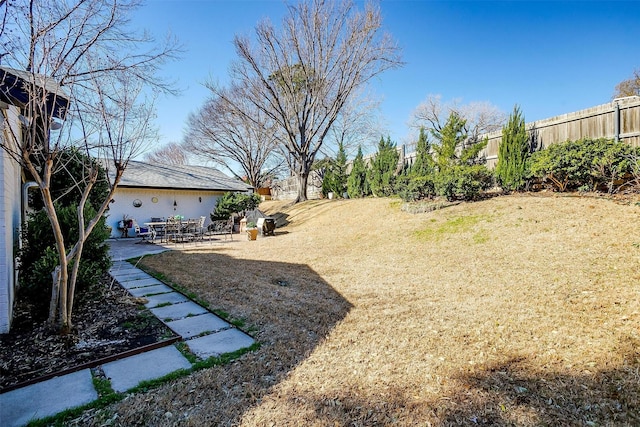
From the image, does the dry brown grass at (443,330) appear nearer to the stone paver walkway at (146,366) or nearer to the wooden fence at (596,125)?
the stone paver walkway at (146,366)

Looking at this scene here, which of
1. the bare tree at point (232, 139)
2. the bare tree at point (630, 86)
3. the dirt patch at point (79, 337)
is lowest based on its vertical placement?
the dirt patch at point (79, 337)

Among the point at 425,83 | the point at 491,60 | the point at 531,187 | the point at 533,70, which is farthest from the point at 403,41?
the point at 531,187

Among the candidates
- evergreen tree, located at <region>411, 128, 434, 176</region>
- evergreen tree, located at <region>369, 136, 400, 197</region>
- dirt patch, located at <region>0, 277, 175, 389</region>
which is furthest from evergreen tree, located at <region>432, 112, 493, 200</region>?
dirt patch, located at <region>0, 277, 175, 389</region>

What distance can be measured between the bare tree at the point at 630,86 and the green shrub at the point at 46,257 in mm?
27397

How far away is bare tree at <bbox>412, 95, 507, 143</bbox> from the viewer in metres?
24.0

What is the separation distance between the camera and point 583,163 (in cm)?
707

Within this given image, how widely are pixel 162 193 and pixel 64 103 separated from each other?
11.1 metres

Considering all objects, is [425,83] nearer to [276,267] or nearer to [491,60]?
[491,60]

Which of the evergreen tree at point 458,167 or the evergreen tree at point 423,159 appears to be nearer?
the evergreen tree at point 458,167

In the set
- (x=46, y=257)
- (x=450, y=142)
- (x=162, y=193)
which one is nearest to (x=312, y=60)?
(x=450, y=142)

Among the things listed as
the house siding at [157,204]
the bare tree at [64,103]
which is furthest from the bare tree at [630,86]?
the bare tree at [64,103]

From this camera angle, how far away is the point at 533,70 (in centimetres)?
1281

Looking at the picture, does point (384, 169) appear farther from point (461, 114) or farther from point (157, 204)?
point (461, 114)

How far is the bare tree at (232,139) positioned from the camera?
66.9 feet
